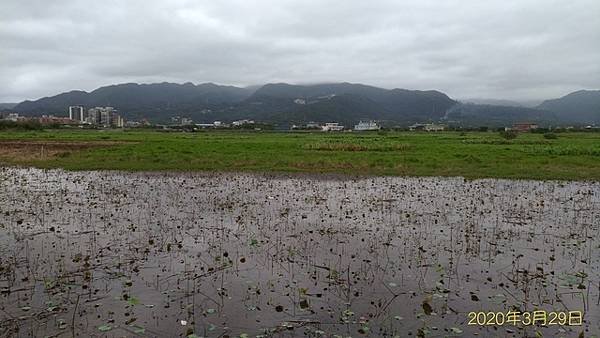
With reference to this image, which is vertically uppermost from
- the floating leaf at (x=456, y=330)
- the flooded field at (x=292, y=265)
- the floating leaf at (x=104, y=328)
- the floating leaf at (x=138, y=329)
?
the flooded field at (x=292, y=265)

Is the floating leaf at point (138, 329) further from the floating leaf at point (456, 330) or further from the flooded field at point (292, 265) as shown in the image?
the floating leaf at point (456, 330)

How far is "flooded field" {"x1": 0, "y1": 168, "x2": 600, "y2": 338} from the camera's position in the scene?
705 cm

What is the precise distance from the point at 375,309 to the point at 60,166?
28874mm

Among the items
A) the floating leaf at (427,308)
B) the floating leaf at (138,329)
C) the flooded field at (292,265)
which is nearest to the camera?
the floating leaf at (138,329)

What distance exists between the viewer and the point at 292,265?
9.72 m

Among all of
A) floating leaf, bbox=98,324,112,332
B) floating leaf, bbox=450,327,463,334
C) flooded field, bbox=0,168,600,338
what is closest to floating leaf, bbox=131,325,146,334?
flooded field, bbox=0,168,600,338

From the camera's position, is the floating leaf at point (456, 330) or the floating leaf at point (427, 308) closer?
the floating leaf at point (456, 330)

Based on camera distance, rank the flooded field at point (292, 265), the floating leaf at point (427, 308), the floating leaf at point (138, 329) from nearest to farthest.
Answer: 1. the floating leaf at point (138, 329)
2. the flooded field at point (292, 265)
3. the floating leaf at point (427, 308)

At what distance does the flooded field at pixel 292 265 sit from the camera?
7.05 metres

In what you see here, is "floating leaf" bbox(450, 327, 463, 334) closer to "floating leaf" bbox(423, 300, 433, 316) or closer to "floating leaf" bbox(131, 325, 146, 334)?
"floating leaf" bbox(423, 300, 433, 316)

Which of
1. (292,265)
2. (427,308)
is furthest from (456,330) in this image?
(292,265)

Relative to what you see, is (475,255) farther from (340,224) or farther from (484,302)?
(340,224)

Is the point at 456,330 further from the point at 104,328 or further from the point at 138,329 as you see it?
the point at 104,328

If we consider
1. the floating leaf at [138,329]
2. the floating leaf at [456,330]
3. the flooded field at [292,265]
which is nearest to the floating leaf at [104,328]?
the flooded field at [292,265]
